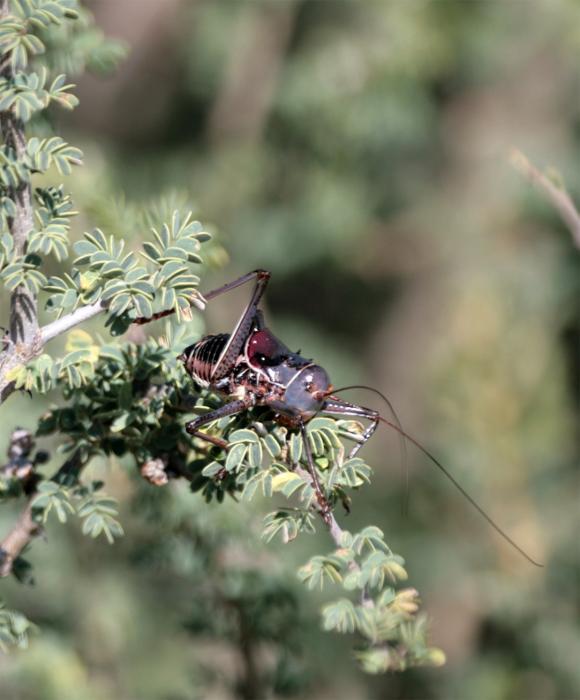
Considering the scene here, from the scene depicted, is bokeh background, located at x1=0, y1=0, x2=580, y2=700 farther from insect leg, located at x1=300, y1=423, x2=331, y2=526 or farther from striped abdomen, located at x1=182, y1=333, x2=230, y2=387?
insect leg, located at x1=300, y1=423, x2=331, y2=526

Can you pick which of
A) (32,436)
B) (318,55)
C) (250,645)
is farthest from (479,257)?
(32,436)

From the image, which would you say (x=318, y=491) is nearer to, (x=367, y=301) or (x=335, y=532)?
(x=335, y=532)

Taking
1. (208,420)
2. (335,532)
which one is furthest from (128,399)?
(335,532)

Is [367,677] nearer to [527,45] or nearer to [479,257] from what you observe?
[479,257]

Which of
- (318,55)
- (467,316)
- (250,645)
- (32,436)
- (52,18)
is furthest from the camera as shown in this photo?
(318,55)

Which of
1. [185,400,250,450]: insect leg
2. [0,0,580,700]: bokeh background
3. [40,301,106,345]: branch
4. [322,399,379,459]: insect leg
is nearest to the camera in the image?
[40,301,106,345]: branch

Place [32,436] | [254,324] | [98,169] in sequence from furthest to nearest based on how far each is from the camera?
[98,169] < [254,324] < [32,436]

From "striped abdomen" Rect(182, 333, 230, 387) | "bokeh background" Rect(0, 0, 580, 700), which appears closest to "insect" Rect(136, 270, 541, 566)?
"striped abdomen" Rect(182, 333, 230, 387)
